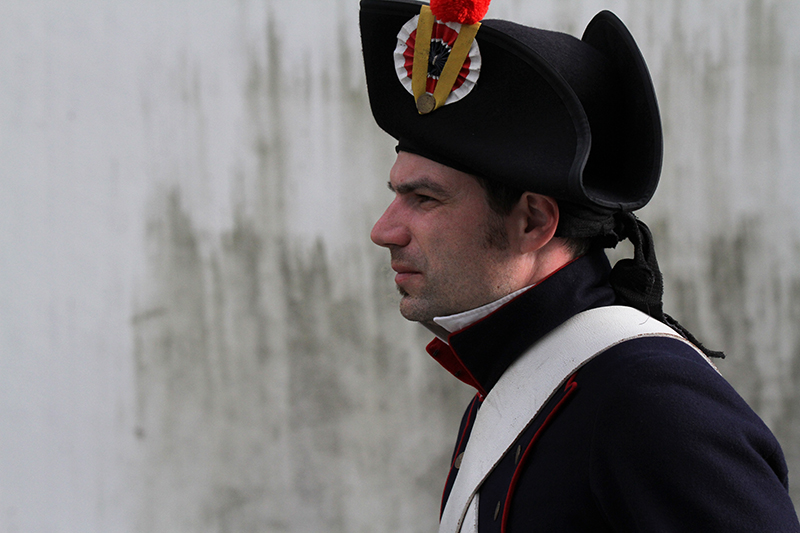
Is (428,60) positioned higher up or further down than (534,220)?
higher up

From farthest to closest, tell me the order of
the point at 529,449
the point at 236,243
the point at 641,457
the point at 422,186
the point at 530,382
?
the point at 236,243
the point at 422,186
the point at 530,382
the point at 529,449
the point at 641,457

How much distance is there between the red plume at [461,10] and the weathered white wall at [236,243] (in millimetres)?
1577

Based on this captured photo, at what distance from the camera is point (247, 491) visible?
9.26 feet

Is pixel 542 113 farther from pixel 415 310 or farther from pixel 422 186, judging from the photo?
pixel 415 310

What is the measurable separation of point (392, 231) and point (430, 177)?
15 cm

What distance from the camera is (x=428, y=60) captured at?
140 centimetres

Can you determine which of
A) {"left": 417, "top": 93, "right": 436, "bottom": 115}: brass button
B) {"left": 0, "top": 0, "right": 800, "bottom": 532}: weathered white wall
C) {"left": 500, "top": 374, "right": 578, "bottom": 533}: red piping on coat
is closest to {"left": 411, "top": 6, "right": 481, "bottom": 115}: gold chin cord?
{"left": 417, "top": 93, "right": 436, "bottom": 115}: brass button

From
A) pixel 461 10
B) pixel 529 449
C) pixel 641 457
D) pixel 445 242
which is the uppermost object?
pixel 461 10

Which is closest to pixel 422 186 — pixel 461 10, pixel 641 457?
pixel 461 10

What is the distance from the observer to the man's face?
1.41m

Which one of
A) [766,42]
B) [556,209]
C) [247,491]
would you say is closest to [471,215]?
[556,209]

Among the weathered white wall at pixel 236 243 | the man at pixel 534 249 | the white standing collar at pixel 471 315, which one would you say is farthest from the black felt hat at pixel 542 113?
the weathered white wall at pixel 236 243

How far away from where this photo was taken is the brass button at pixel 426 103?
4.57 feet

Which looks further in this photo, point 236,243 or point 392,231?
point 236,243
